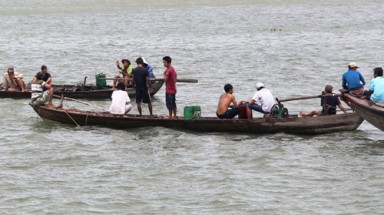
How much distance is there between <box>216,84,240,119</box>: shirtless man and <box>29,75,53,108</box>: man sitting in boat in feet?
14.7

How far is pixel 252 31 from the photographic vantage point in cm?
4975

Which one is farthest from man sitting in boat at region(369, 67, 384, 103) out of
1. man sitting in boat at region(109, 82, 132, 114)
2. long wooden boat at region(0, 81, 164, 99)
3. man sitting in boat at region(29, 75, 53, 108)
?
man sitting in boat at region(29, 75, 53, 108)

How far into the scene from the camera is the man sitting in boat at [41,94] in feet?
79.2

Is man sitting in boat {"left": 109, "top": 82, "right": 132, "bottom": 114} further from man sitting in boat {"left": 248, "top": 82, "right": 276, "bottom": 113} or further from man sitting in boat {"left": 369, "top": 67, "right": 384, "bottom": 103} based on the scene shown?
man sitting in boat {"left": 369, "top": 67, "right": 384, "bottom": 103}

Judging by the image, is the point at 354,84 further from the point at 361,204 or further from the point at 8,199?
the point at 8,199

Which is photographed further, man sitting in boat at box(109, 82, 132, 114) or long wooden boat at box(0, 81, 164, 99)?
long wooden boat at box(0, 81, 164, 99)

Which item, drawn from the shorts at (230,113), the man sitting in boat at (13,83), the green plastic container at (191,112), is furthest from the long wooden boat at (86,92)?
the shorts at (230,113)

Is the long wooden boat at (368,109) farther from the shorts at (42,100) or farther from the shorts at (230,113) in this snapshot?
the shorts at (42,100)

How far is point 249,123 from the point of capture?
22.1m

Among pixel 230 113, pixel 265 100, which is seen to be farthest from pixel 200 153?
pixel 265 100

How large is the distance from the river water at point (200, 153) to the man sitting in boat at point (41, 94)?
0.71 m

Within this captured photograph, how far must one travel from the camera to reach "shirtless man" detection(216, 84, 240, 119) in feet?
72.5

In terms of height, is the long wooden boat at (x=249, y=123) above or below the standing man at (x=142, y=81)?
below

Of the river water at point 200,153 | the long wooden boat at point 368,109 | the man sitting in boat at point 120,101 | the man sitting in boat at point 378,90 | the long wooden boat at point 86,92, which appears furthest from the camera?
the long wooden boat at point 86,92
